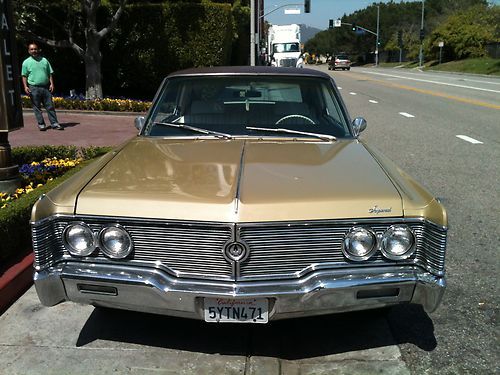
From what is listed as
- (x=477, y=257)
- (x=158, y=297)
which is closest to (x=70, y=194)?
(x=158, y=297)

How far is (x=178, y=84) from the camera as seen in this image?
4.60 metres

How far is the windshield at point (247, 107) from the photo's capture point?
427 centimetres

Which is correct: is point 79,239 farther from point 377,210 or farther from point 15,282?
point 377,210

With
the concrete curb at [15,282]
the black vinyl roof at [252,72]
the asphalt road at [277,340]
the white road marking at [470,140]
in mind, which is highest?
the black vinyl roof at [252,72]

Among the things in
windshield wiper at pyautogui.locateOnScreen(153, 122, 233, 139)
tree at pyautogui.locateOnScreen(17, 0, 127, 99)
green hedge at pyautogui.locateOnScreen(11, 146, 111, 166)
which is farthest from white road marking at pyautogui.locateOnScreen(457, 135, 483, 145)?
tree at pyautogui.locateOnScreen(17, 0, 127, 99)

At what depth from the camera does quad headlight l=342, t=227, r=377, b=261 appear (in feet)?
9.41

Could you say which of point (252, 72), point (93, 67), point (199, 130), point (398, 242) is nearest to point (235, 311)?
point (398, 242)

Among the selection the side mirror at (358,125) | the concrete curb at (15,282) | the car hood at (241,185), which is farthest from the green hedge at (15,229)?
the side mirror at (358,125)

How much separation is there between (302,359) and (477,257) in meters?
2.29

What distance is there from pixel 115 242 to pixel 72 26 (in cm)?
1506

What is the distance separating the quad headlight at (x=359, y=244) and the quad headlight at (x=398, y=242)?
65mm

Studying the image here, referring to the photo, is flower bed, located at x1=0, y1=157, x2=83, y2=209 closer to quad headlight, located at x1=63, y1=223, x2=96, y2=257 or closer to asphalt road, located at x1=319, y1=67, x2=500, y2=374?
quad headlight, located at x1=63, y1=223, x2=96, y2=257

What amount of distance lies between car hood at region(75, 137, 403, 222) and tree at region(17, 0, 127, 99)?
41.7ft

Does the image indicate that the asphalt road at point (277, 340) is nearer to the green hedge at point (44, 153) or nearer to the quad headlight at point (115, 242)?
the quad headlight at point (115, 242)
